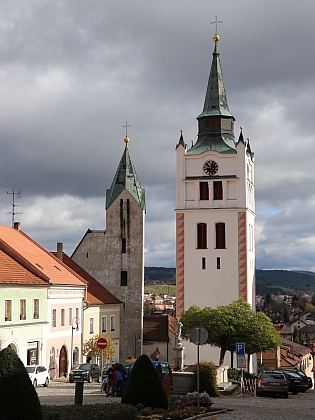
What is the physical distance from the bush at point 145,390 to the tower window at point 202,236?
141 feet

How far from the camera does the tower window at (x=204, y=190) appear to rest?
205 ft

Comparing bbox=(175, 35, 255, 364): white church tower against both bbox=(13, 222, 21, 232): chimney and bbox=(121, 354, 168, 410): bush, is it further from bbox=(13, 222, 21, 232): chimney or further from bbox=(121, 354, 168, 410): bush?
bbox=(121, 354, 168, 410): bush

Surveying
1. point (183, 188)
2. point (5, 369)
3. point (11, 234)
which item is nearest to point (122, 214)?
point (183, 188)

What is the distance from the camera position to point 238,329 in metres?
51.1

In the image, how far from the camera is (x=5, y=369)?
13.2m

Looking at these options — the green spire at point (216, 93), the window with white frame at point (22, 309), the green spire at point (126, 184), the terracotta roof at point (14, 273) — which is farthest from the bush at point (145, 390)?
the green spire at point (216, 93)

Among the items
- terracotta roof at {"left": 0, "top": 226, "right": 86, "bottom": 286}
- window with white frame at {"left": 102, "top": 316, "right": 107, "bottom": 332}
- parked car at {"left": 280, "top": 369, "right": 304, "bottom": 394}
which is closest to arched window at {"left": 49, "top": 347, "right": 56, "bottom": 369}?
terracotta roof at {"left": 0, "top": 226, "right": 86, "bottom": 286}

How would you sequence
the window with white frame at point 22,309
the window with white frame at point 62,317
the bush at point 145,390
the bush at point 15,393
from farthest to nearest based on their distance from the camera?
the window with white frame at point 62,317 → the window with white frame at point 22,309 → the bush at point 145,390 → the bush at point 15,393

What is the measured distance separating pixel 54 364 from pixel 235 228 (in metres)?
22.3

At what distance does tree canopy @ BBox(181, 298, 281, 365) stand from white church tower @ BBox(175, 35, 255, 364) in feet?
24.8

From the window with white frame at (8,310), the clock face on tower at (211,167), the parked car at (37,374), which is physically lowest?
the parked car at (37,374)

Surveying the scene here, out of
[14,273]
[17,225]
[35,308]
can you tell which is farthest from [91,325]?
[14,273]

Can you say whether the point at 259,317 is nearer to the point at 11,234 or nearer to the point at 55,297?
the point at 55,297

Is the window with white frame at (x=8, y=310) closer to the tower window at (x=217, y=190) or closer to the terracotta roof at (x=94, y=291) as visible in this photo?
the terracotta roof at (x=94, y=291)
